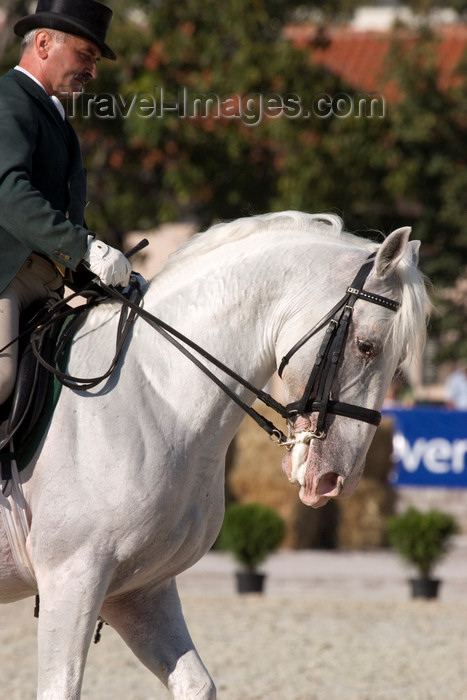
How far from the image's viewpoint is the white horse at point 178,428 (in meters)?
3.59

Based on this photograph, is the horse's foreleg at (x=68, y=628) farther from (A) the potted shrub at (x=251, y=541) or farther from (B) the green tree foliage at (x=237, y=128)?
(B) the green tree foliage at (x=237, y=128)

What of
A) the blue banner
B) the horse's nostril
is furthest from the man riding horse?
the blue banner

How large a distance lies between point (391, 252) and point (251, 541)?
7461 millimetres

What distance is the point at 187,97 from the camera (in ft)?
48.7

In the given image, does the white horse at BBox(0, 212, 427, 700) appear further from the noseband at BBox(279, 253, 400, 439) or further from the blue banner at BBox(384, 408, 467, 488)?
the blue banner at BBox(384, 408, 467, 488)

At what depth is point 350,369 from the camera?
3.66m

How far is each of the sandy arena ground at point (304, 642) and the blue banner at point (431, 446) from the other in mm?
1974

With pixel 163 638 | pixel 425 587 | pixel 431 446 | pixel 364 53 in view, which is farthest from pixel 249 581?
pixel 364 53

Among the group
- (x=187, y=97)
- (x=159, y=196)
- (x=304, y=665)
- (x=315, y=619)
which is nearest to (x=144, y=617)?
(x=304, y=665)

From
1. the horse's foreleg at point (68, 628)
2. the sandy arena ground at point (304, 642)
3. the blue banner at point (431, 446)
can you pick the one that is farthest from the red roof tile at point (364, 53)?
the horse's foreleg at point (68, 628)

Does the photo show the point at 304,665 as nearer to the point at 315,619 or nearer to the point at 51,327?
the point at 315,619

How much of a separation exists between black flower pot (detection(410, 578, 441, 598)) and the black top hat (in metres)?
7.63

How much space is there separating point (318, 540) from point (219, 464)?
10786mm

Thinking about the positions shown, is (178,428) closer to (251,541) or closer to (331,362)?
(331,362)
